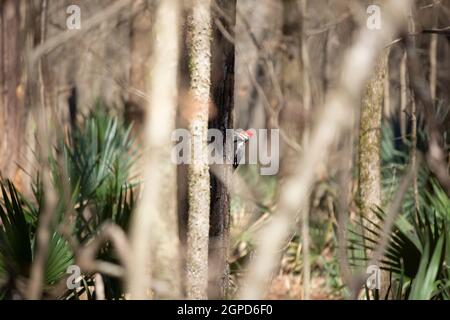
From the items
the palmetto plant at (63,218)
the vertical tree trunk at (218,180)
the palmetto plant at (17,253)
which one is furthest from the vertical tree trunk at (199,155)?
the palmetto plant at (17,253)

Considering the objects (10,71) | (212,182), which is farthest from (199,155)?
(10,71)

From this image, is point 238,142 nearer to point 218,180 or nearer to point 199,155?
point 218,180

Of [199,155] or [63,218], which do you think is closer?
[199,155]

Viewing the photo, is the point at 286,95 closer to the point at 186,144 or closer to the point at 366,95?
the point at 366,95

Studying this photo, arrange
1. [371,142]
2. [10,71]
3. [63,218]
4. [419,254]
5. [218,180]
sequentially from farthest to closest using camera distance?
[10,71], [371,142], [218,180], [419,254], [63,218]

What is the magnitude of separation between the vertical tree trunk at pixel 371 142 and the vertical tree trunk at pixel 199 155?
94.0 inches

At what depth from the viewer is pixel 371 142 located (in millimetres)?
6605

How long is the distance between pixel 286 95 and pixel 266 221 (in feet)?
15.3

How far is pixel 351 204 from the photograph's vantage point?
8773mm

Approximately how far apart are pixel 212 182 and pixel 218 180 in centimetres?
4

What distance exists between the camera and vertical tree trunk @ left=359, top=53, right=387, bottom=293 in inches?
257

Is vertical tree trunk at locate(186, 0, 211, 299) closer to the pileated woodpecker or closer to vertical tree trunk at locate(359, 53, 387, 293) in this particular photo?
the pileated woodpecker

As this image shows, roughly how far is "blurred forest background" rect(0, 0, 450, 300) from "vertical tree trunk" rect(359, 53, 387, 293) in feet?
0.04
